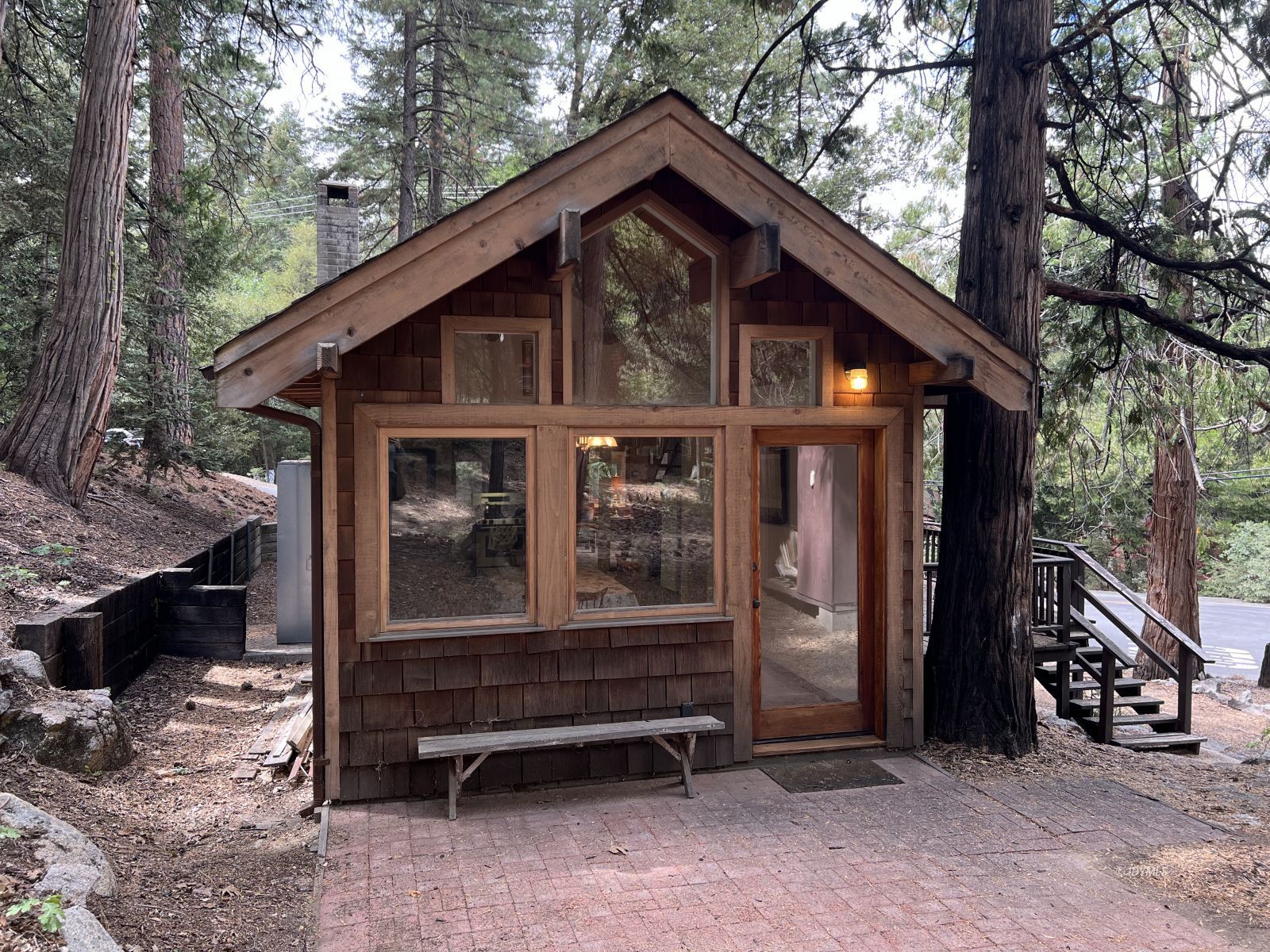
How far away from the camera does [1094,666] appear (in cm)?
771

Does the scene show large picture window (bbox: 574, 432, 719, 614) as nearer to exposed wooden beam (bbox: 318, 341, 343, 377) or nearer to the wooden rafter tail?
the wooden rafter tail

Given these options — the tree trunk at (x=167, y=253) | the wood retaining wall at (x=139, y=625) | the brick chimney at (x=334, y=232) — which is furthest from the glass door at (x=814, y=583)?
the tree trunk at (x=167, y=253)

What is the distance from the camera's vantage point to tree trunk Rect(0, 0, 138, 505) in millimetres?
9797

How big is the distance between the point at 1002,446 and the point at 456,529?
353 cm

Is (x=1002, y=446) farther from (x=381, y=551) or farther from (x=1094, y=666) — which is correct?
(x=381, y=551)

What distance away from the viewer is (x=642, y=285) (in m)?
5.36

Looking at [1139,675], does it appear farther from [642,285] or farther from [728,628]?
[642,285]

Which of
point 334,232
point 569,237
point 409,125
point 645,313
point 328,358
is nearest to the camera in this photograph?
point 328,358

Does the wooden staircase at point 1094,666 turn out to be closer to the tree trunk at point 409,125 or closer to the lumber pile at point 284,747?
the lumber pile at point 284,747

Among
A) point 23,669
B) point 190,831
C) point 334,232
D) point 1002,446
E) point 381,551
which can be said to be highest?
point 334,232

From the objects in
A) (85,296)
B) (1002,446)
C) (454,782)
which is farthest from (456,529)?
(85,296)

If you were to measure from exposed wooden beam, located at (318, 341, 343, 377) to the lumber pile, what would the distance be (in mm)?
2345

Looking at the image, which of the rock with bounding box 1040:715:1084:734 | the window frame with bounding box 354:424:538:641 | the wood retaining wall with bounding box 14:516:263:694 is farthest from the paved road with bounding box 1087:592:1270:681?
the wood retaining wall with bounding box 14:516:263:694

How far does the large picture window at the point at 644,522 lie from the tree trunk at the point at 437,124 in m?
→ 13.7
